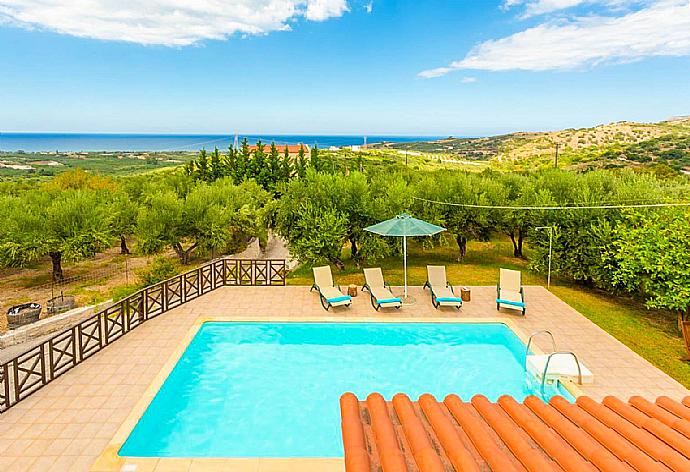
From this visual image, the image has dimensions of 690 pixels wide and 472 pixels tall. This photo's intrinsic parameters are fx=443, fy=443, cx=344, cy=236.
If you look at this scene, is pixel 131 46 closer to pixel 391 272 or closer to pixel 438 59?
pixel 438 59

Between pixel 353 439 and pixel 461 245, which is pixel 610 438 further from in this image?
pixel 461 245

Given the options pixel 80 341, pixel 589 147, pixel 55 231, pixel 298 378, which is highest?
pixel 589 147

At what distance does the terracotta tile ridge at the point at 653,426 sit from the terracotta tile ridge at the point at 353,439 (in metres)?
2.05

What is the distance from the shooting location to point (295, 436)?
6633 millimetres

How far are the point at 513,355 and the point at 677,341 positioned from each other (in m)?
3.87

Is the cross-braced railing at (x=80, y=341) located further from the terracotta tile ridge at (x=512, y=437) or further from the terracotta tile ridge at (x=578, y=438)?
the terracotta tile ridge at (x=578, y=438)

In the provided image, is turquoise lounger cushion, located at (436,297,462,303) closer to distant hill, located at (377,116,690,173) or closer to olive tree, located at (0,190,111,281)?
olive tree, located at (0,190,111,281)

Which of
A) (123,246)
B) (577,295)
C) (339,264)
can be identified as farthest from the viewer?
(123,246)

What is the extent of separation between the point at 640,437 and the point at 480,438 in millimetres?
1094

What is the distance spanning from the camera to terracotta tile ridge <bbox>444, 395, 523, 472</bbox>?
2740 mm

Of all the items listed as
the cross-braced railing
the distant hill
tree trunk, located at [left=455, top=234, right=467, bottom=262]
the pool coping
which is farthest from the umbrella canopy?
the distant hill

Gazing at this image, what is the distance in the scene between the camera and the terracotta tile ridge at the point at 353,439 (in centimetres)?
274

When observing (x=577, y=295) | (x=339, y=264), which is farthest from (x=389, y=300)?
(x=577, y=295)

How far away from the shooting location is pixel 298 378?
853cm
